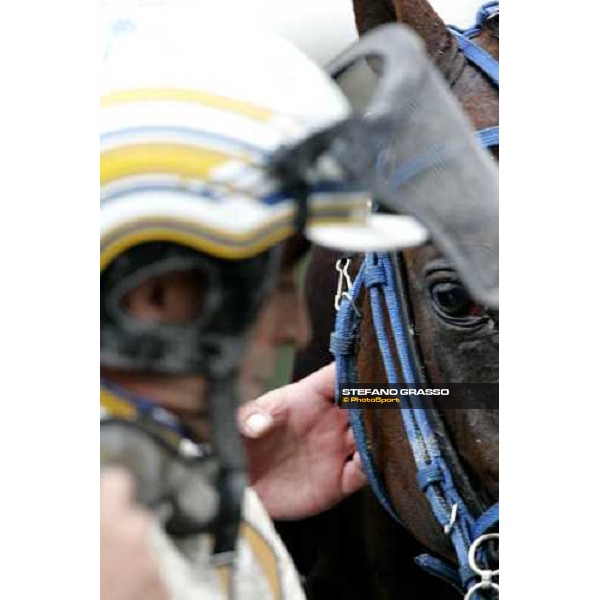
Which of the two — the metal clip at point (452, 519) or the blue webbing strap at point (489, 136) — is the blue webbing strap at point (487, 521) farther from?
the blue webbing strap at point (489, 136)

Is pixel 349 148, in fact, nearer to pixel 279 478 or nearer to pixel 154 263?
pixel 154 263

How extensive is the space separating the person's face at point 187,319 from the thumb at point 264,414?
10.7 inches

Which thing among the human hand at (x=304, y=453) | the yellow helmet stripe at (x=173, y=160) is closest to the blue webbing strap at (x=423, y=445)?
the human hand at (x=304, y=453)

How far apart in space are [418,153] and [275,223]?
144mm

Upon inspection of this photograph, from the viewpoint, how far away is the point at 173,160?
792mm

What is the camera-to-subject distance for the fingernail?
1.16 metres

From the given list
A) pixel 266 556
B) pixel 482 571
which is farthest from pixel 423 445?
pixel 266 556

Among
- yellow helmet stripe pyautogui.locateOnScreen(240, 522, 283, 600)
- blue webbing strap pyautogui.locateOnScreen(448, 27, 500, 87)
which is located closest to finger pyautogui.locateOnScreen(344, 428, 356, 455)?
yellow helmet stripe pyautogui.locateOnScreen(240, 522, 283, 600)

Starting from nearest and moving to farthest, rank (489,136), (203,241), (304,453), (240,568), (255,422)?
(203,241) → (240,568) → (489,136) → (255,422) → (304,453)

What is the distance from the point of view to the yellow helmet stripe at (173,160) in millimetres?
789

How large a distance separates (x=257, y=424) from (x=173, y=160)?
446 mm

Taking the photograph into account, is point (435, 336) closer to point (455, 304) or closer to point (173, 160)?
point (455, 304)

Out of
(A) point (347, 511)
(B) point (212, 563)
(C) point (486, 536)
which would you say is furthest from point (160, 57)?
(A) point (347, 511)

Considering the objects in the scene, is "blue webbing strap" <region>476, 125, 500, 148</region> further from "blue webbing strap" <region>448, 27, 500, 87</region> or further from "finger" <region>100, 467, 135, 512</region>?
"finger" <region>100, 467, 135, 512</region>
